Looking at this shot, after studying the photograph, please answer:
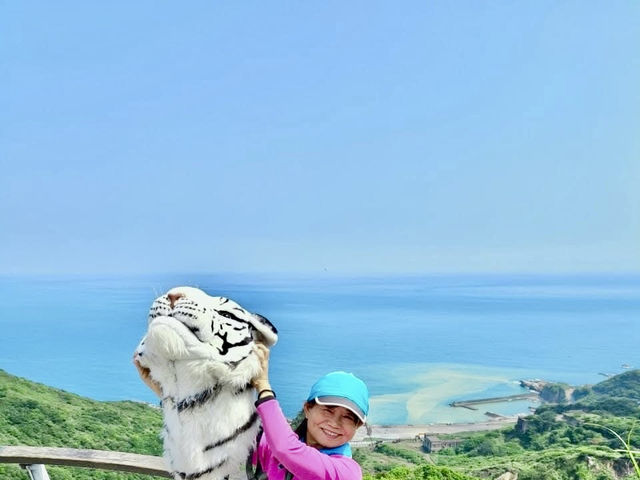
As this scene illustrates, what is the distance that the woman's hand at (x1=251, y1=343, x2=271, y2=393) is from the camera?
1080mm

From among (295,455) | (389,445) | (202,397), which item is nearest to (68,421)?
Answer: (389,445)

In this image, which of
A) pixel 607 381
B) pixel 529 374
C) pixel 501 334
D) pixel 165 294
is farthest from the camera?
pixel 501 334

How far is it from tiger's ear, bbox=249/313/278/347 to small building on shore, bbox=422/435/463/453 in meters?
9.58

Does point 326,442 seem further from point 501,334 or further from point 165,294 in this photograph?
point 501,334

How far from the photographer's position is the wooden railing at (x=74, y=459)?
5.22 feet

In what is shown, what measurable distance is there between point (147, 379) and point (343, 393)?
38cm

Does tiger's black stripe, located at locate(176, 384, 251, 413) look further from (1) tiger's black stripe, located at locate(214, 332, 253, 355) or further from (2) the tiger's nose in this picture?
(2) the tiger's nose

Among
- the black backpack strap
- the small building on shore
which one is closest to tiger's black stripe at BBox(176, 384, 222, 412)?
the black backpack strap

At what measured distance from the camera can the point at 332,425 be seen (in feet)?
3.58

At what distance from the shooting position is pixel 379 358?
22.0 m

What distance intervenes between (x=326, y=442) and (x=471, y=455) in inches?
349

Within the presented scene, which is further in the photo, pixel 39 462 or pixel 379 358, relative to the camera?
pixel 379 358

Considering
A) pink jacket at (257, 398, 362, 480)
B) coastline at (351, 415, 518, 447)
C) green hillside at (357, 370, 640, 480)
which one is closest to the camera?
pink jacket at (257, 398, 362, 480)

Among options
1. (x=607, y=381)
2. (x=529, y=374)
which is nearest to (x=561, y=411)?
(x=607, y=381)
